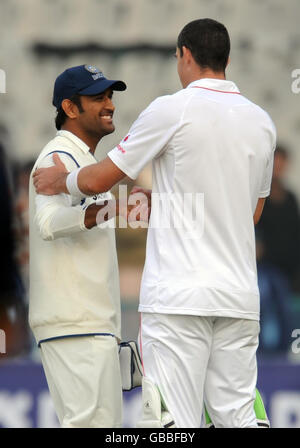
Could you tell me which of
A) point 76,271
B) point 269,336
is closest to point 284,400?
point 269,336

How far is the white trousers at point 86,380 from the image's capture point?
409cm

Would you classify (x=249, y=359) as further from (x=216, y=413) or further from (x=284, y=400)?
(x=284, y=400)

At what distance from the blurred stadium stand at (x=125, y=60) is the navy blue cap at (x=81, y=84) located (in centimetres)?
194

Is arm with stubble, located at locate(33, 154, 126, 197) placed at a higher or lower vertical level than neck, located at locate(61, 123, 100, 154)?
lower

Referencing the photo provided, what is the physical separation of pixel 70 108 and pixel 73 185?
644 millimetres

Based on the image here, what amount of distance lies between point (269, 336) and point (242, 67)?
1615 millimetres

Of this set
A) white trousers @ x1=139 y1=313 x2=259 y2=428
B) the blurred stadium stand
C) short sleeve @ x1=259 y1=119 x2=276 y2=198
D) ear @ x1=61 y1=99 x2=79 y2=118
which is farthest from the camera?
the blurred stadium stand

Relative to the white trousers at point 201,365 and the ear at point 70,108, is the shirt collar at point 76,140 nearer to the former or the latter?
the ear at point 70,108

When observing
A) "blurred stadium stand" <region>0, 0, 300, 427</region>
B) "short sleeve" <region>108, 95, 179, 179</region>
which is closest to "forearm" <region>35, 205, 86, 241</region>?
"short sleeve" <region>108, 95, 179, 179</region>

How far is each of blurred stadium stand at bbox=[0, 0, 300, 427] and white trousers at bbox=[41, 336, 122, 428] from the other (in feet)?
7.32

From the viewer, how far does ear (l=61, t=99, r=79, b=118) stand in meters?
4.44

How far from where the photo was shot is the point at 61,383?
4145 mm

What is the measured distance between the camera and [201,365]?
12.0 feet

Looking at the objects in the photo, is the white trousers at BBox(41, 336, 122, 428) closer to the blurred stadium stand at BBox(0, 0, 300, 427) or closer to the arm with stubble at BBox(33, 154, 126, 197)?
the arm with stubble at BBox(33, 154, 126, 197)
